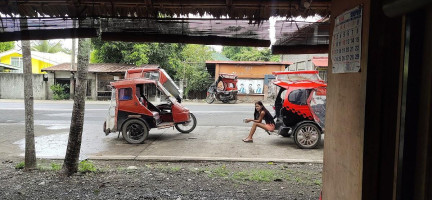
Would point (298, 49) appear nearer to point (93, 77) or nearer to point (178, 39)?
point (178, 39)

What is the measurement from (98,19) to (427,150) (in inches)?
161

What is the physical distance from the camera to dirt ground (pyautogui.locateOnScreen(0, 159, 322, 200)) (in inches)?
184

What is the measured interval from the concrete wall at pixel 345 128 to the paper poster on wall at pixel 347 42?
0.17 ft

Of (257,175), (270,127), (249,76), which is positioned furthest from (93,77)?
(257,175)

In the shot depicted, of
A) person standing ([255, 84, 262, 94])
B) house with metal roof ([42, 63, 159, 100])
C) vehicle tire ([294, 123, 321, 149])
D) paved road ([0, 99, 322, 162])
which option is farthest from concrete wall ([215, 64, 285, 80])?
vehicle tire ([294, 123, 321, 149])

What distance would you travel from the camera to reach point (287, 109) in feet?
27.6

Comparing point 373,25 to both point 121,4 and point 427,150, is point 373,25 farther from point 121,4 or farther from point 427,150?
point 121,4

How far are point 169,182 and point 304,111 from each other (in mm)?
4426

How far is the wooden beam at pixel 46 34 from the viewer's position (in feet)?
14.4

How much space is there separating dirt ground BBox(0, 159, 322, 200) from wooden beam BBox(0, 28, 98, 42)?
2.21 m

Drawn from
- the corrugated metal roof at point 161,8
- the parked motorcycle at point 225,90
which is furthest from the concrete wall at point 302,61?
the corrugated metal roof at point 161,8

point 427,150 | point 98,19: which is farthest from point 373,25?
point 98,19

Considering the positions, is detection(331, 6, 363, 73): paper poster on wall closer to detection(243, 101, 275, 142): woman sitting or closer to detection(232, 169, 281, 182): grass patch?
detection(232, 169, 281, 182): grass patch

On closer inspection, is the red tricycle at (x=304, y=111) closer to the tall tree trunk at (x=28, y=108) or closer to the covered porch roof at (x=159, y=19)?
the covered porch roof at (x=159, y=19)
